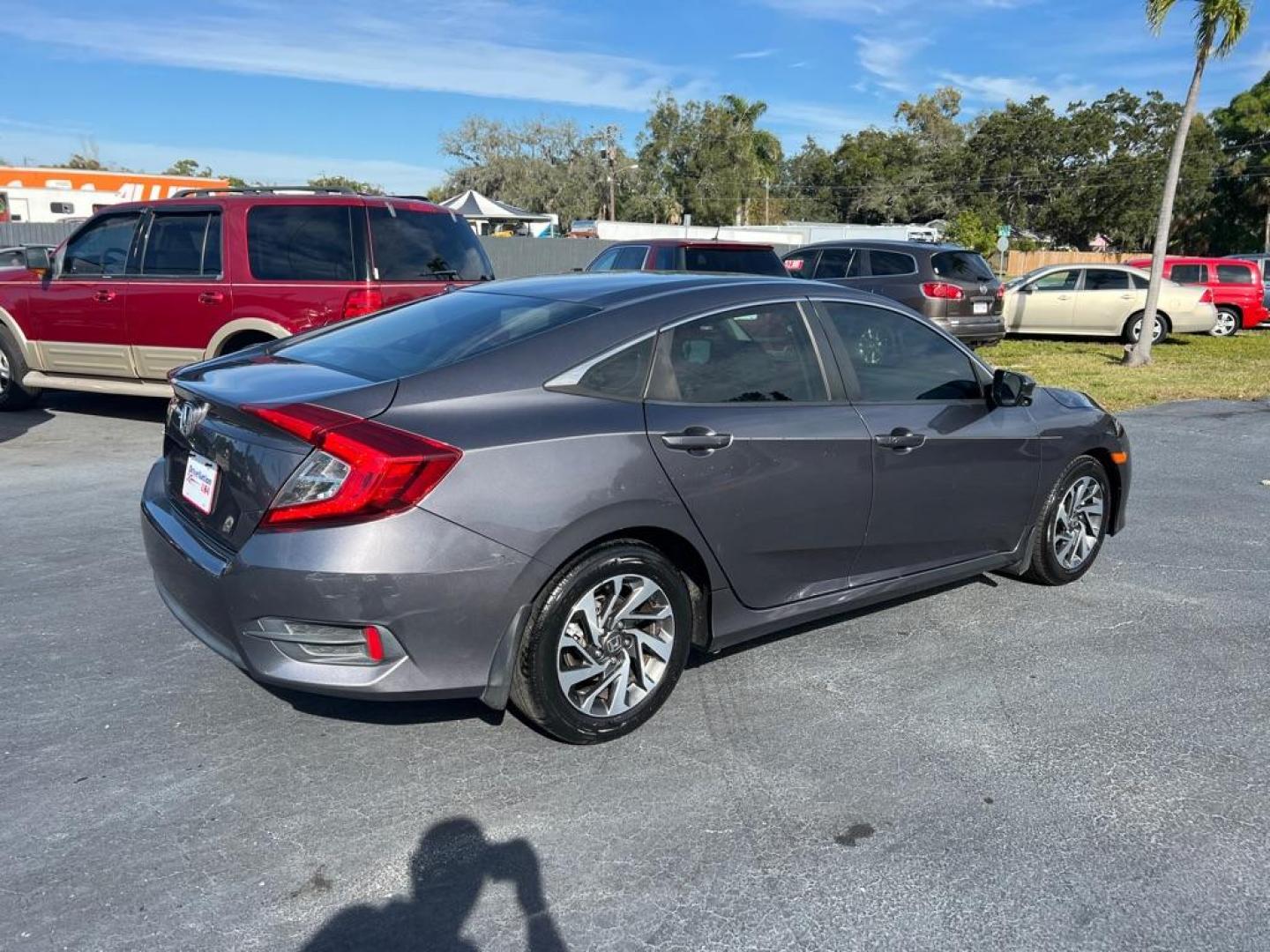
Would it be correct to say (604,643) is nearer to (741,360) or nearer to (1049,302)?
(741,360)

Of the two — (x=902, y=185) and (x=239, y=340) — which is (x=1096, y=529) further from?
(x=902, y=185)

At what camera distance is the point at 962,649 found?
4.45 metres

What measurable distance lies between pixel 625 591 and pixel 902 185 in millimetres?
76615

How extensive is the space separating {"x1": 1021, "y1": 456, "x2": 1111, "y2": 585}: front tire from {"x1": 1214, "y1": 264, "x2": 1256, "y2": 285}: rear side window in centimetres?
1841

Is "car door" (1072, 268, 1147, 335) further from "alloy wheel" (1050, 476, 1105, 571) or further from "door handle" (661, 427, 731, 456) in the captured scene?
"door handle" (661, 427, 731, 456)

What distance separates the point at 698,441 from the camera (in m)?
3.54

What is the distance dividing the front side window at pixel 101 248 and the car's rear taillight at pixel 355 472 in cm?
676

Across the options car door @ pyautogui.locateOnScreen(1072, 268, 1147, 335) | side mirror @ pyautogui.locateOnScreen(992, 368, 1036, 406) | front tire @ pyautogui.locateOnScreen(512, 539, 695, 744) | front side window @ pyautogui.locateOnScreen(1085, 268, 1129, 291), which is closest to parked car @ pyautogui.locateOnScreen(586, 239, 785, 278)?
side mirror @ pyautogui.locateOnScreen(992, 368, 1036, 406)

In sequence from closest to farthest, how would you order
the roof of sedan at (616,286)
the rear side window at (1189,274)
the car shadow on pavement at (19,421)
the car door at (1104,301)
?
the roof of sedan at (616,286) < the car shadow on pavement at (19,421) < the car door at (1104,301) < the rear side window at (1189,274)

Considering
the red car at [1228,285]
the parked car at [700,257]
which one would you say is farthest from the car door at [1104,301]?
the parked car at [700,257]

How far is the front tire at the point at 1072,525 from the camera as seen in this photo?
5.04 meters

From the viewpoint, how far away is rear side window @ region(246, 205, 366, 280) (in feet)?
26.5

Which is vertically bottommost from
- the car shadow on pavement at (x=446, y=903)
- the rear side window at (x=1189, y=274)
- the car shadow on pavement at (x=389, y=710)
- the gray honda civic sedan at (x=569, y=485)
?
the car shadow on pavement at (x=446, y=903)

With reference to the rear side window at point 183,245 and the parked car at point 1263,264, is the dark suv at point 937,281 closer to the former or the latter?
the rear side window at point 183,245
